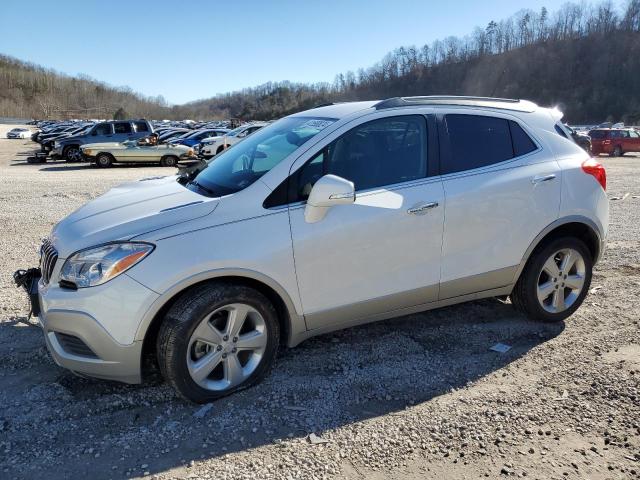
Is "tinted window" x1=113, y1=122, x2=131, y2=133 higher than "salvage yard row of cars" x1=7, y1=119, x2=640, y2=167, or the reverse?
"tinted window" x1=113, y1=122, x2=131, y2=133

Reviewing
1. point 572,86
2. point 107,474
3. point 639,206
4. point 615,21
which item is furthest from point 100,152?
point 615,21

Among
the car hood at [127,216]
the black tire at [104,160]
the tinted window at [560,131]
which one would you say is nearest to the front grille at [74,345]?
the car hood at [127,216]

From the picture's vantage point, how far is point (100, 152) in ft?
70.1

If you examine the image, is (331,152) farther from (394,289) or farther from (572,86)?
(572,86)

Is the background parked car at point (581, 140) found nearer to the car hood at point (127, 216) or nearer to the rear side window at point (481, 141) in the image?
the rear side window at point (481, 141)

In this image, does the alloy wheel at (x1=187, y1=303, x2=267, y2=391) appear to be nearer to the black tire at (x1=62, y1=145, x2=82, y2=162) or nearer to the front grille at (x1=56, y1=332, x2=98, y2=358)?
the front grille at (x1=56, y1=332, x2=98, y2=358)

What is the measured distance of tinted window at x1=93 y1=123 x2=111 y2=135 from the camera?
24.0 metres

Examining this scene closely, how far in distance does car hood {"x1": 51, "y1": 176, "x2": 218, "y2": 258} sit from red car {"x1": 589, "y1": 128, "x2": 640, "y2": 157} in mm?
30789

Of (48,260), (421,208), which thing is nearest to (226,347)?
(48,260)

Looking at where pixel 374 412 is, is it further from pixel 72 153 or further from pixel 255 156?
pixel 72 153

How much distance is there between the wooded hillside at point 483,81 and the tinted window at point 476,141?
86849mm

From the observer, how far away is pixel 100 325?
289cm

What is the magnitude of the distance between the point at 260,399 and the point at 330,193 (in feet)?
4.60

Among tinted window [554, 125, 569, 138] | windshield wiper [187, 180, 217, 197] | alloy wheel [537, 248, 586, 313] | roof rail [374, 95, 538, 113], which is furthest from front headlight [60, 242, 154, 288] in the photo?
tinted window [554, 125, 569, 138]
